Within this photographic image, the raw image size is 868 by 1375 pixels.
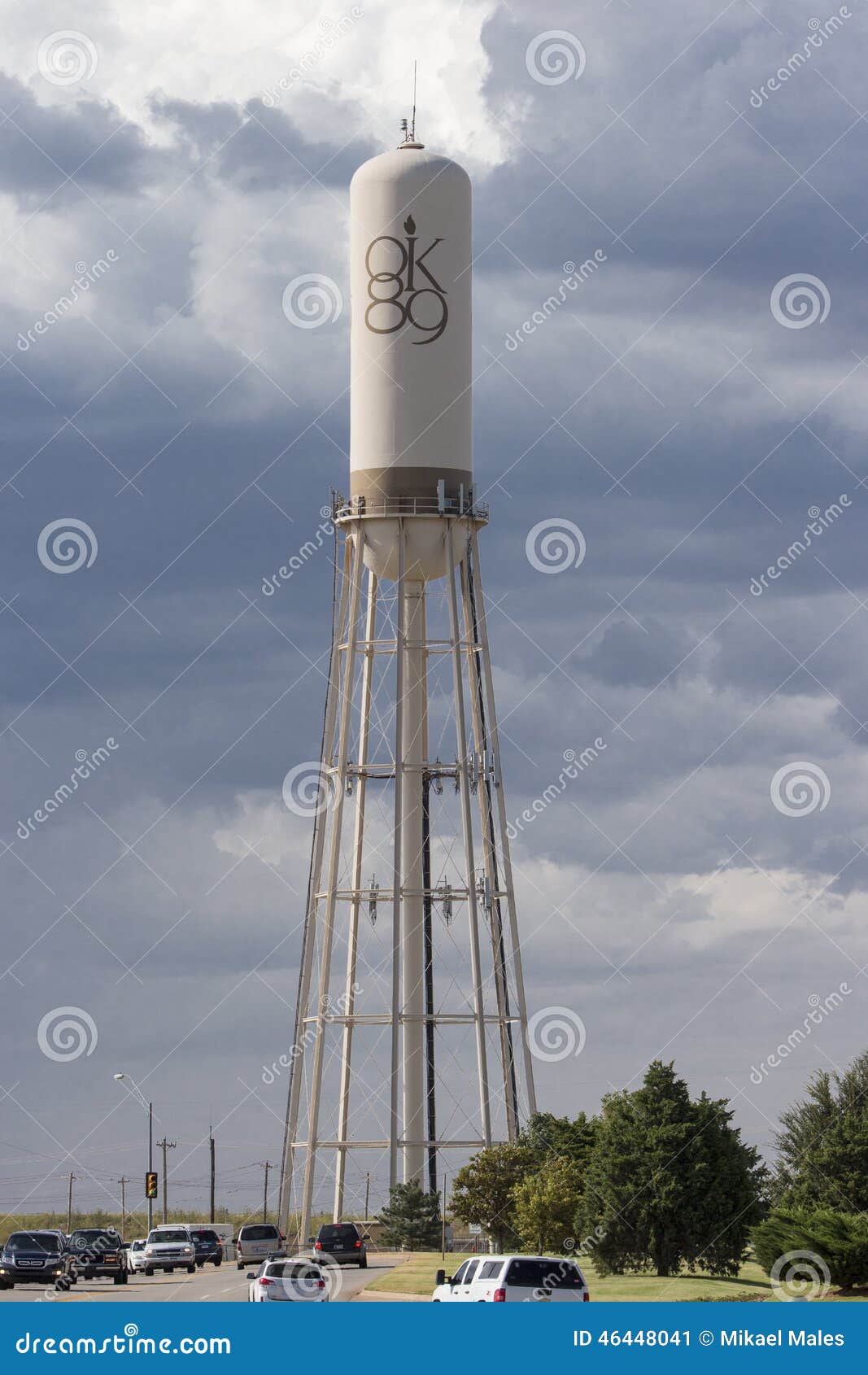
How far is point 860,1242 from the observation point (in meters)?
45.6

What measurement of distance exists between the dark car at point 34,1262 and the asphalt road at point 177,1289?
0.33m

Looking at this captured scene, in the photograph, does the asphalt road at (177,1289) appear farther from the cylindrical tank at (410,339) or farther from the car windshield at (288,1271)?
the cylindrical tank at (410,339)

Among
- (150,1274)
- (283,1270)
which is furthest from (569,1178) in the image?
(283,1270)

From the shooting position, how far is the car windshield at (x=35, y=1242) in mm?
55125

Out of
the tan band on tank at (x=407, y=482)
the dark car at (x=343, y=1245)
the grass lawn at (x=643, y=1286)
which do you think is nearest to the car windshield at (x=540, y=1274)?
the grass lawn at (x=643, y=1286)

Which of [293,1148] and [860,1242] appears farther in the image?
[293,1148]

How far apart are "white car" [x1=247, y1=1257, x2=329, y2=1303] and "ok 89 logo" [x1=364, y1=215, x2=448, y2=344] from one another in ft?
100

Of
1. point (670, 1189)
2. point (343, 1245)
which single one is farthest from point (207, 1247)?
point (670, 1189)

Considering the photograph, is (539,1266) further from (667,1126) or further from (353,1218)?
(353,1218)

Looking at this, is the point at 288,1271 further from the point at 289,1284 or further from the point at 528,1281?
the point at 528,1281

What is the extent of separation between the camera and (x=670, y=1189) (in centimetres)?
5450

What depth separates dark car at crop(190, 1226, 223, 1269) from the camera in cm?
7581

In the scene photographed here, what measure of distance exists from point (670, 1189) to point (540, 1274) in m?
15.9

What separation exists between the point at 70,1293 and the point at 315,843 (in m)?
21.6
